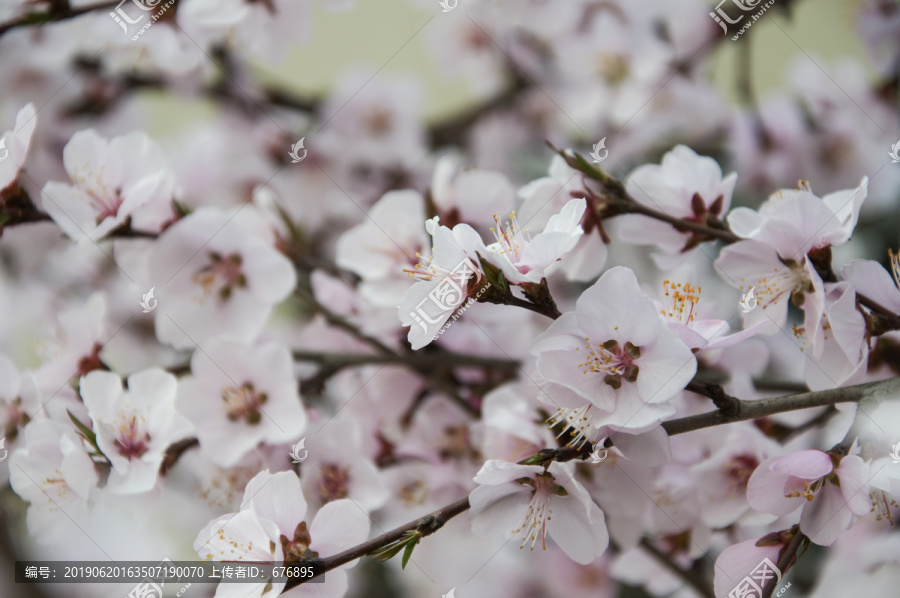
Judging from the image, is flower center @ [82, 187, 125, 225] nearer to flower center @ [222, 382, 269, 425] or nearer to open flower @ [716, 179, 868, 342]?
flower center @ [222, 382, 269, 425]

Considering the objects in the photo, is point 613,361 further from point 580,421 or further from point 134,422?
point 134,422

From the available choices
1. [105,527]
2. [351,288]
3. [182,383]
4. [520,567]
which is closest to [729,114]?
[351,288]

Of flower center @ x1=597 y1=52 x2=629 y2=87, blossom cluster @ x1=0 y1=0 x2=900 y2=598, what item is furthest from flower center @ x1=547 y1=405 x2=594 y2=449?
flower center @ x1=597 y1=52 x2=629 y2=87

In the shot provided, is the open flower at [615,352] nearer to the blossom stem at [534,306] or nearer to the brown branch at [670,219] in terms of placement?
the blossom stem at [534,306]

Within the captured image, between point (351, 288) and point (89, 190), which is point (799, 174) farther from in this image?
point (89, 190)

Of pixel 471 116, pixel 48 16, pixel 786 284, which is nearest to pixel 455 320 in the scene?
pixel 786 284

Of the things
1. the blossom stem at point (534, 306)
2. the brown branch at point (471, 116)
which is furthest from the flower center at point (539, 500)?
the brown branch at point (471, 116)
